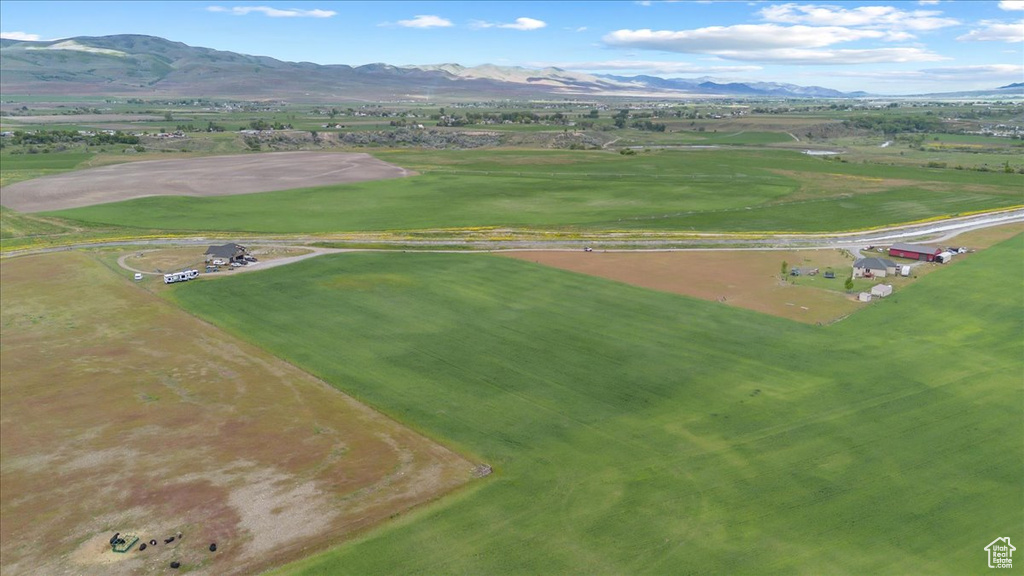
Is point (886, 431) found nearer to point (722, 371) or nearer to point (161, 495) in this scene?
point (722, 371)

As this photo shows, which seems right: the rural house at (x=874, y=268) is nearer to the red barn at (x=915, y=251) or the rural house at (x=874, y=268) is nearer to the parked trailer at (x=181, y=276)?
the red barn at (x=915, y=251)

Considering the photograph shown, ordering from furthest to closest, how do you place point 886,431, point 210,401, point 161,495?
point 210,401
point 886,431
point 161,495

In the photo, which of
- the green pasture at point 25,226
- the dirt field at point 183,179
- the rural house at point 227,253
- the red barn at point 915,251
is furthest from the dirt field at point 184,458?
the dirt field at point 183,179

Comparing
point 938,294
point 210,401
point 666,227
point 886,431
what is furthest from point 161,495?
point 666,227

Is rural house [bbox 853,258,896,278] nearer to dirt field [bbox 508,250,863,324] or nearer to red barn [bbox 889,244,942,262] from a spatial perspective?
dirt field [bbox 508,250,863,324]

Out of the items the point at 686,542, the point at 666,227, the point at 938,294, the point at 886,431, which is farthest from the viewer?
the point at 666,227

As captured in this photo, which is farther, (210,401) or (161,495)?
(210,401)

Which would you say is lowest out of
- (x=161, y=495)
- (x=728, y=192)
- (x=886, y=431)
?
(x=161, y=495)
